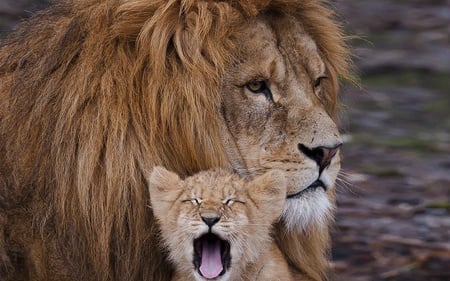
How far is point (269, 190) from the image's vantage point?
473 centimetres

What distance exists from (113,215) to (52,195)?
239 millimetres

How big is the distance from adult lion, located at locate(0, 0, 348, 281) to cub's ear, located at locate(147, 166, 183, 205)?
25 centimetres

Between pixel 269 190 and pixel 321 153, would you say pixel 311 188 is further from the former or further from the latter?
pixel 269 190

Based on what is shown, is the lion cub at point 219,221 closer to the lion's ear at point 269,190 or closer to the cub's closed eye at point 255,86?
the lion's ear at point 269,190

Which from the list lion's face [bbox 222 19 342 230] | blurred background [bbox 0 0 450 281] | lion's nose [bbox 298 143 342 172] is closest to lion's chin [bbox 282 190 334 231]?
lion's face [bbox 222 19 342 230]

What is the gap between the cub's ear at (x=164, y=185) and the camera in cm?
467

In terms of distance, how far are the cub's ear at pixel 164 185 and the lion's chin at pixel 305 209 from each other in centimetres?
46

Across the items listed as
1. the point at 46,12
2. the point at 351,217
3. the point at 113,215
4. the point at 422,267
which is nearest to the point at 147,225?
the point at 113,215

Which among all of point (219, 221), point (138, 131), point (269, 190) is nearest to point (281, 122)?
point (269, 190)

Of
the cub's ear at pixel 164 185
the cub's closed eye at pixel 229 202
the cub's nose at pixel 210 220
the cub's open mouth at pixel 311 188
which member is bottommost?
the cub's nose at pixel 210 220

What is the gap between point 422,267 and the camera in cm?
682

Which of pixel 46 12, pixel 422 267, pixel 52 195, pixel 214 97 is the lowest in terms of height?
pixel 422 267

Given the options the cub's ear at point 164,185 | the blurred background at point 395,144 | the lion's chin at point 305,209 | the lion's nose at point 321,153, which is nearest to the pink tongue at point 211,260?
the cub's ear at point 164,185

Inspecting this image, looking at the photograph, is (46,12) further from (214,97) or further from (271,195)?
(271,195)
